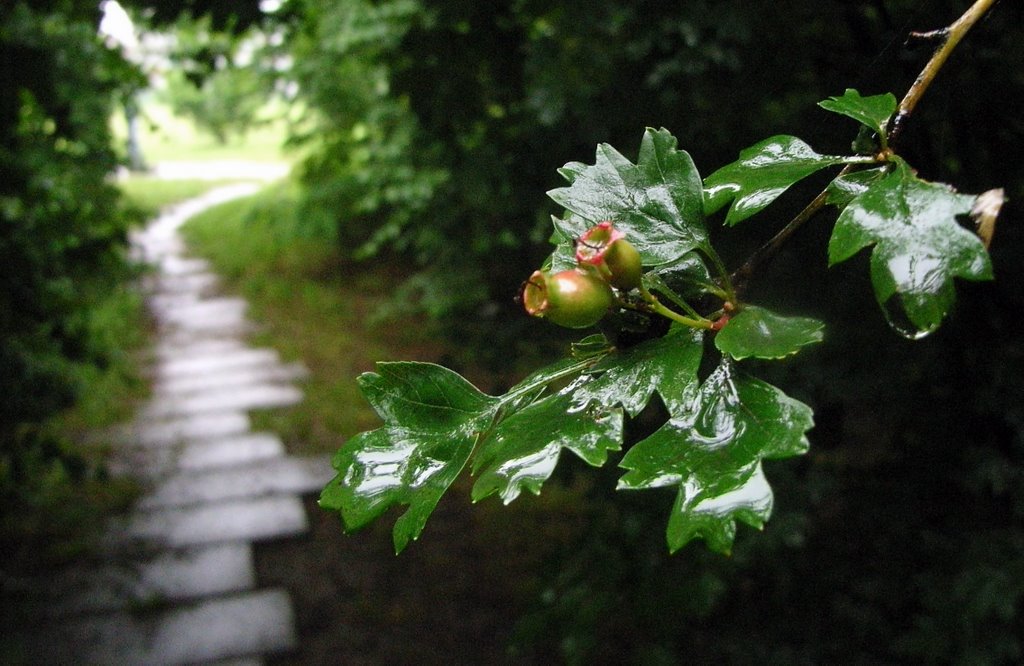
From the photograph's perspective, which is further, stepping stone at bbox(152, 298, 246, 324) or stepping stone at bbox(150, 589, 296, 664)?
stepping stone at bbox(152, 298, 246, 324)

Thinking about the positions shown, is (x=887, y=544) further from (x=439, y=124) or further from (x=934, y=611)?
(x=439, y=124)

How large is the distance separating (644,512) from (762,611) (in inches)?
44.8

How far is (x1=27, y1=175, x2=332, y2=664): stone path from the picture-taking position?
3.05m

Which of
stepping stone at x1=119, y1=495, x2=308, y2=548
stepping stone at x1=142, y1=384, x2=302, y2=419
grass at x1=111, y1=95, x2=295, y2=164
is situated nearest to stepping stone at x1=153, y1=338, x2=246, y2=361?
stepping stone at x1=142, y1=384, x2=302, y2=419

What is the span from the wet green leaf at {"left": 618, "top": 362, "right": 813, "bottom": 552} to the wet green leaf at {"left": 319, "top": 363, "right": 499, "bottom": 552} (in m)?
0.12

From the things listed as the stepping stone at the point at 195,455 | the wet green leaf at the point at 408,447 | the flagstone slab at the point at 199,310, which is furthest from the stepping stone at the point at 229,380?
the wet green leaf at the point at 408,447

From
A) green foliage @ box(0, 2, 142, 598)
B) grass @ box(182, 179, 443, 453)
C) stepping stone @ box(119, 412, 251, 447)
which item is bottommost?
grass @ box(182, 179, 443, 453)

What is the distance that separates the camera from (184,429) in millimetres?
4758

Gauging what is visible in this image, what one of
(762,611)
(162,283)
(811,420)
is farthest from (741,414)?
(162,283)

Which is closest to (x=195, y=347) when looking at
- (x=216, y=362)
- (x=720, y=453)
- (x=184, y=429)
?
(x=216, y=362)

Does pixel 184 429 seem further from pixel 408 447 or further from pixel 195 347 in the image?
pixel 408 447

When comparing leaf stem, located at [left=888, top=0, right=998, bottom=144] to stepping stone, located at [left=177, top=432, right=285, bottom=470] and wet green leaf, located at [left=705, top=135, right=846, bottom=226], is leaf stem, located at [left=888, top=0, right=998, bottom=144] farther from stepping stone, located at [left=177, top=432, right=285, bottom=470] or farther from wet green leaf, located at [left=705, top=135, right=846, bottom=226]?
stepping stone, located at [left=177, top=432, right=285, bottom=470]

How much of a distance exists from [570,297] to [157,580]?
11.3 ft

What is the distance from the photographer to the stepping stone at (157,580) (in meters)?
3.25
